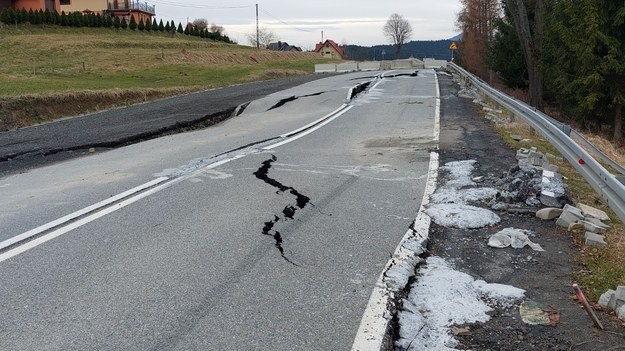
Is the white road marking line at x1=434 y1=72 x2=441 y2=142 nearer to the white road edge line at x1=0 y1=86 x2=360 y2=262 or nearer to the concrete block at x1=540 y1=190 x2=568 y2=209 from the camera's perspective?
the white road edge line at x1=0 y1=86 x2=360 y2=262

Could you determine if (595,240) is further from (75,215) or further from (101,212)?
(75,215)

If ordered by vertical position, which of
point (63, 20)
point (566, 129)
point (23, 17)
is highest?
point (23, 17)

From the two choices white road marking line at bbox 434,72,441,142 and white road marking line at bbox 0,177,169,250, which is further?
white road marking line at bbox 434,72,441,142

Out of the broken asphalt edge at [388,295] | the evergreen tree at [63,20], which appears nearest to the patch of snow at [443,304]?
the broken asphalt edge at [388,295]

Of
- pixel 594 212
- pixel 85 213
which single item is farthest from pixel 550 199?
pixel 85 213

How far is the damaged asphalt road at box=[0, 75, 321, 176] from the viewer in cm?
1057

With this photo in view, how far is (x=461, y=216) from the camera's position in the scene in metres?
5.95

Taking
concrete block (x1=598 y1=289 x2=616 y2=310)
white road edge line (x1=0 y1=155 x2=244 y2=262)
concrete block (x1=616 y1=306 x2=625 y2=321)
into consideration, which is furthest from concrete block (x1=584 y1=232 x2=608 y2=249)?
white road edge line (x1=0 y1=155 x2=244 y2=262)

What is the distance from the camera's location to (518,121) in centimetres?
1286

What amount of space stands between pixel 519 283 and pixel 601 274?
0.63 metres

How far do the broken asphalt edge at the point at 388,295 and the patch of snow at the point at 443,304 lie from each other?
0.30 feet

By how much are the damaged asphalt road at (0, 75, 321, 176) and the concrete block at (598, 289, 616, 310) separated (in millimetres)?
8763

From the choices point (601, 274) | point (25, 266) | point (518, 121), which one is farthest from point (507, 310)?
point (518, 121)

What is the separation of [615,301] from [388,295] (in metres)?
1.50
